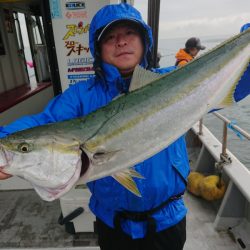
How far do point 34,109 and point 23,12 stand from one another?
122 inches

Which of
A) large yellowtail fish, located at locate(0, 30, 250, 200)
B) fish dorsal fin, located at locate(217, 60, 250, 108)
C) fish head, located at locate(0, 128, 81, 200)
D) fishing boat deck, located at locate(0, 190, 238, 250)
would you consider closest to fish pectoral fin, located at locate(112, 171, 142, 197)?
large yellowtail fish, located at locate(0, 30, 250, 200)

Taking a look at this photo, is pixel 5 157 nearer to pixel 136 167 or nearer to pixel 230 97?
pixel 136 167

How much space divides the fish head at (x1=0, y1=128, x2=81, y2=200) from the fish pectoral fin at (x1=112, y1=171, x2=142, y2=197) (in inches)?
9.1

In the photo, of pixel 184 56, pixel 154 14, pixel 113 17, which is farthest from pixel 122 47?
pixel 184 56

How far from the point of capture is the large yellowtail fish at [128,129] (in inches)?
54.6

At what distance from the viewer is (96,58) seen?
6.72 ft

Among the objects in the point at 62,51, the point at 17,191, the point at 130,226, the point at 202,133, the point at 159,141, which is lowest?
the point at 17,191

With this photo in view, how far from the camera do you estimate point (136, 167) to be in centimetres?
178

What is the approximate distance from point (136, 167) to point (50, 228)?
217cm

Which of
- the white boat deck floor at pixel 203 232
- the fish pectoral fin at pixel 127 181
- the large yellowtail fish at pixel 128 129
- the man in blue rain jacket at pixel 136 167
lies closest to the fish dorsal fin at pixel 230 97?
the large yellowtail fish at pixel 128 129

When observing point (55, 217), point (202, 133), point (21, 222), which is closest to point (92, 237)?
Answer: point (55, 217)

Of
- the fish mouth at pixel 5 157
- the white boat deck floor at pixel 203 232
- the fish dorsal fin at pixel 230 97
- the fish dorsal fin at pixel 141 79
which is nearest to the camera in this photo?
the fish mouth at pixel 5 157

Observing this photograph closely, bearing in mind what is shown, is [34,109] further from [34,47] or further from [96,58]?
[96,58]

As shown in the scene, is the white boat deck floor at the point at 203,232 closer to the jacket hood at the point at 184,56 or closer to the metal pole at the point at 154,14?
the metal pole at the point at 154,14
